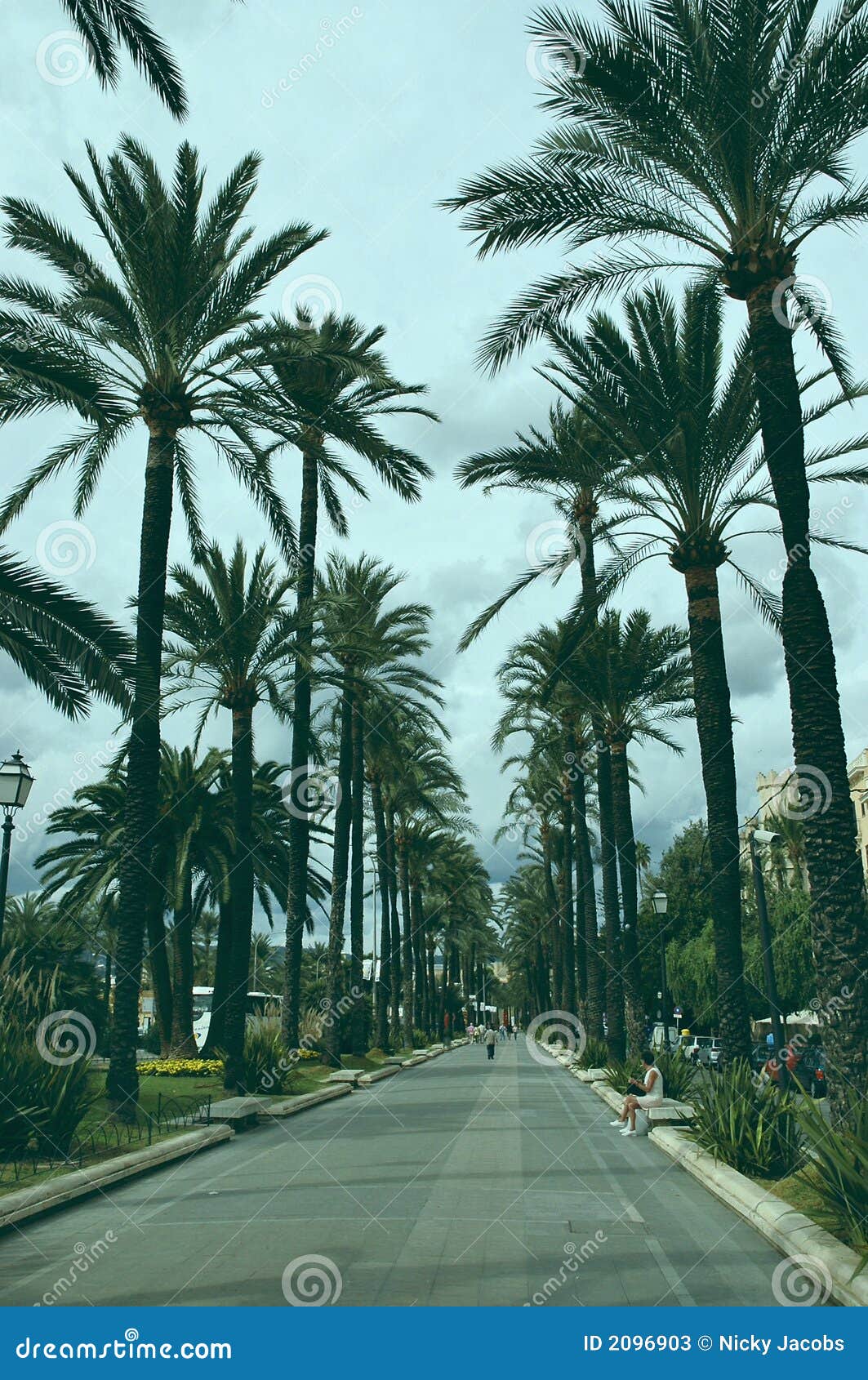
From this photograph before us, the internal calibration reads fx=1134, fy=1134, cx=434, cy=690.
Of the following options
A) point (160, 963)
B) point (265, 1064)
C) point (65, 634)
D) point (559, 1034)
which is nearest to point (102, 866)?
point (160, 963)

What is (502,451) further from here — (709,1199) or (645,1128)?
(709,1199)

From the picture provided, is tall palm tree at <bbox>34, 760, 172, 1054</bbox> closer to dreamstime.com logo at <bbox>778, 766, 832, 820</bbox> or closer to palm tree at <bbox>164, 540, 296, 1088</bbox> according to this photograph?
palm tree at <bbox>164, 540, 296, 1088</bbox>

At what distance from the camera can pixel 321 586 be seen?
3131cm

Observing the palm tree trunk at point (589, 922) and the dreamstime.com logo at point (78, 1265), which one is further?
the palm tree trunk at point (589, 922)

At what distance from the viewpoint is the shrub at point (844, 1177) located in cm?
714

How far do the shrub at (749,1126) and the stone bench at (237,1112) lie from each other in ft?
23.1

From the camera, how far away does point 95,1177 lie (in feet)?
35.9

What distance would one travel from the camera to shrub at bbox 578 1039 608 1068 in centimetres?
3073

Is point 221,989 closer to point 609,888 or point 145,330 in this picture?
point 609,888

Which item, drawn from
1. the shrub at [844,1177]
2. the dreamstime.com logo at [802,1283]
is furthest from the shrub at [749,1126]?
the dreamstime.com logo at [802,1283]

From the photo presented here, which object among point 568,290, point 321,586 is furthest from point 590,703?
point 568,290

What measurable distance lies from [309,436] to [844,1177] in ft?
64.0

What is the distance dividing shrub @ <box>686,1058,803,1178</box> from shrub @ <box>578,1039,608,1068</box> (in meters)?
18.6

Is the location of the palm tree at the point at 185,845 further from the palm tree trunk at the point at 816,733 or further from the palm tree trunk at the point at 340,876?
the palm tree trunk at the point at 816,733
